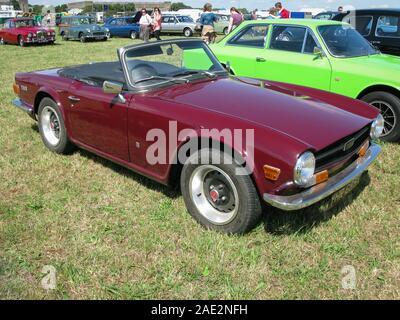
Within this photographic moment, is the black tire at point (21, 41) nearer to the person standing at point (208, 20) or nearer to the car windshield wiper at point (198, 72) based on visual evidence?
the person standing at point (208, 20)

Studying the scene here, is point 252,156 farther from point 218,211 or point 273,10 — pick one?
point 273,10

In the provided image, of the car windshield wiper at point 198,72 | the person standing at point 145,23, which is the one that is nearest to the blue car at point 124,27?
the person standing at point 145,23

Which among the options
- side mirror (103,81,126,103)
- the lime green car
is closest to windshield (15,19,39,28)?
the lime green car

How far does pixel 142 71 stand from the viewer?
3.71m

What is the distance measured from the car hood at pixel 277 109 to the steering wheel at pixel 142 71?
29 cm

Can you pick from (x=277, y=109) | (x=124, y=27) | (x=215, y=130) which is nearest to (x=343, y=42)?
(x=277, y=109)

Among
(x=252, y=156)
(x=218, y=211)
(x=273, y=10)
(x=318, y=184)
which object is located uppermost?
(x=273, y=10)

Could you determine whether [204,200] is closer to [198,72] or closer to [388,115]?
[198,72]

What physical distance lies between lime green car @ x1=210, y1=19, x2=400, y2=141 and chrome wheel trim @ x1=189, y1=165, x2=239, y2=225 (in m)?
3.01

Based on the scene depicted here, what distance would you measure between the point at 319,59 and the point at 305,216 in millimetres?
3028

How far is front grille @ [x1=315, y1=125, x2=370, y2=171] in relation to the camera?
283 centimetres
